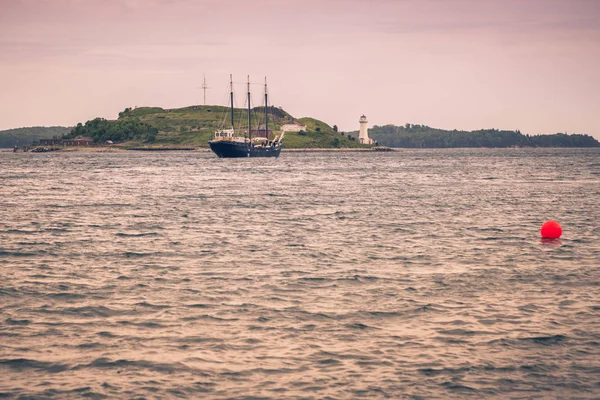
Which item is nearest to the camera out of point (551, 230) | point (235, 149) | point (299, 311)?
point (299, 311)

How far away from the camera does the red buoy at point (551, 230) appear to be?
97.2 ft

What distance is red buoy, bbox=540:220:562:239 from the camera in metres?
29.6

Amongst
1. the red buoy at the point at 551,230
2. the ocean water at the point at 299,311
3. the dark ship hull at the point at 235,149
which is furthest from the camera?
the dark ship hull at the point at 235,149

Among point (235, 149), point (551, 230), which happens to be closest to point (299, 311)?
point (551, 230)

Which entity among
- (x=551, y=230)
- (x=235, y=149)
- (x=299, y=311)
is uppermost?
(x=235, y=149)

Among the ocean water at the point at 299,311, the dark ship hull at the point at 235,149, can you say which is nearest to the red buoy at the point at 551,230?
the ocean water at the point at 299,311

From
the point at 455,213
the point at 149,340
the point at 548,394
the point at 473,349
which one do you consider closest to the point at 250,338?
the point at 149,340

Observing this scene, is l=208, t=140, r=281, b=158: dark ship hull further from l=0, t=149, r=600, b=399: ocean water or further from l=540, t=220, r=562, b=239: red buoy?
l=540, t=220, r=562, b=239: red buoy

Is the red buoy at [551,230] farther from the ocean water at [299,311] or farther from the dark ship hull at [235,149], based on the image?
the dark ship hull at [235,149]

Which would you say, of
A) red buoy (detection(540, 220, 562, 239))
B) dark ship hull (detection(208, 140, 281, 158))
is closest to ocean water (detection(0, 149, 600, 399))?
red buoy (detection(540, 220, 562, 239))

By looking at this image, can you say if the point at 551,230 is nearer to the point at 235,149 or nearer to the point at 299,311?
the point at 299,311

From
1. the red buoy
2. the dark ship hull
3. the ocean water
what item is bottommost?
the ocean water

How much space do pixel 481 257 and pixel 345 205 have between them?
23.4 meters

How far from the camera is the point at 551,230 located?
97.7ft
